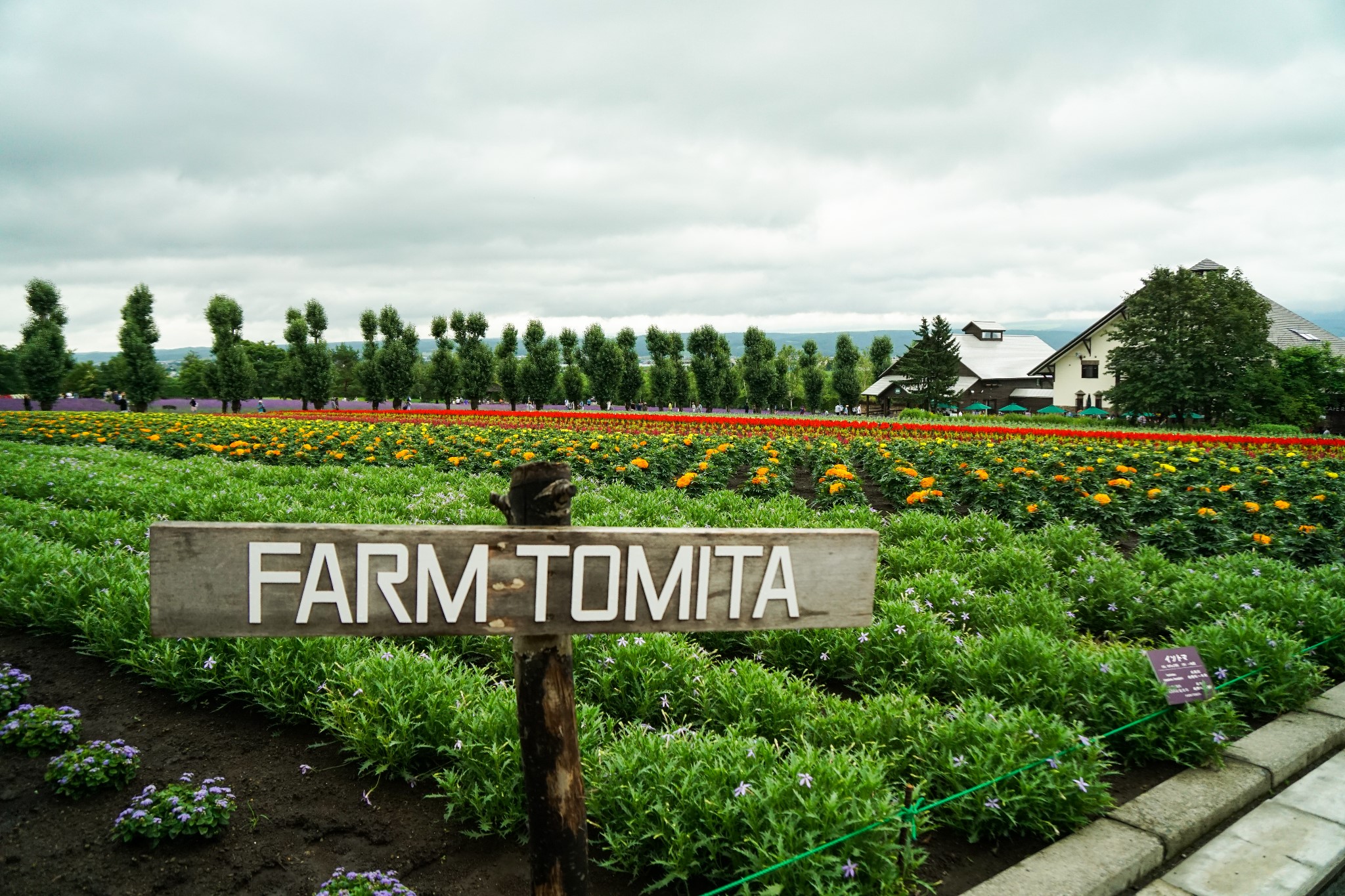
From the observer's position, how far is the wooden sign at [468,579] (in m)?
1.70

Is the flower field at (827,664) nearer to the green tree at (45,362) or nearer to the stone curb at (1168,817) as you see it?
the stone curb at (1168,817)

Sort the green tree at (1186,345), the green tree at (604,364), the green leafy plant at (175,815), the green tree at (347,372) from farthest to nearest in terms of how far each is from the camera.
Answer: the green tree at (347,372) < the green tree at (604,364) < the green tree at (1186,345) < the green leafy plant at (175,815)

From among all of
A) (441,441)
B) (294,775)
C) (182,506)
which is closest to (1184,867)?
(294,775)

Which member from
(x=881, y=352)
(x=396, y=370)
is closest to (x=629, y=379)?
(x=396, y=370)

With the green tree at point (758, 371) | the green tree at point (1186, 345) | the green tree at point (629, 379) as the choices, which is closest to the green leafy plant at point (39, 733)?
the green tree at point (1186, 345)

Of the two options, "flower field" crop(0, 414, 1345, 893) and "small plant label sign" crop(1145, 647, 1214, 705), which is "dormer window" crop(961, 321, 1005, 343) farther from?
"small plant label sign" crop(1145, 647, 1214, 705)

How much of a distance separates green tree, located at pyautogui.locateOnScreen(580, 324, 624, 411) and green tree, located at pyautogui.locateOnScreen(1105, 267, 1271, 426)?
31977 millimetres

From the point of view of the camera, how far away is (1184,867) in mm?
2832

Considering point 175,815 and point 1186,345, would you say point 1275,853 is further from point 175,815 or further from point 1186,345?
point 1186,345

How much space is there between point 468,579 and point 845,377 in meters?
70.3

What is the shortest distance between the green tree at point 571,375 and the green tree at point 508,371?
715 cm

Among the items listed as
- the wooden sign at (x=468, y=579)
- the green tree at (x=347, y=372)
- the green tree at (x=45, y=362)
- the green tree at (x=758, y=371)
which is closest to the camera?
the wooden sign at (x=468, y=579)

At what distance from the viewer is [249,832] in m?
2.83

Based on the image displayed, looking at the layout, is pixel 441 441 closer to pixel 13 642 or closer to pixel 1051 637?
pixel 13 642
